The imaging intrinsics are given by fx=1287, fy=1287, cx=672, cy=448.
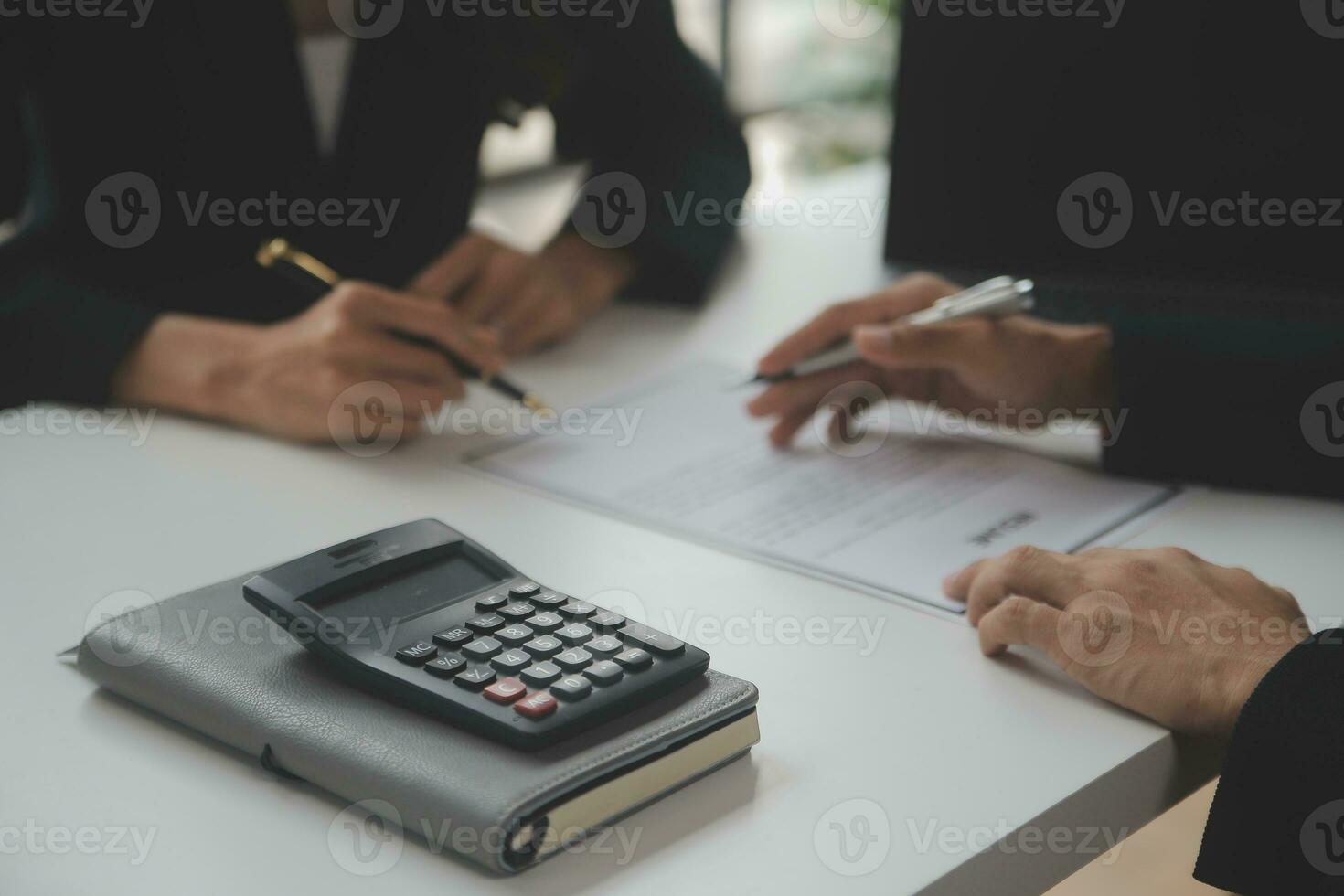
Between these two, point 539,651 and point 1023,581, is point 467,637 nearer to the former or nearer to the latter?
point 539,651

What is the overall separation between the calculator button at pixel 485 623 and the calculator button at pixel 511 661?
3 centimetres

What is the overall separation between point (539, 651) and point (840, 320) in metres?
0.55

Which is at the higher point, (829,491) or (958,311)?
(958,311)

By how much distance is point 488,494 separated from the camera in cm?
93

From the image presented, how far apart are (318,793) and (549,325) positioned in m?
0.72

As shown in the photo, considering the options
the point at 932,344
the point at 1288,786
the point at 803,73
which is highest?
the point at 803,73

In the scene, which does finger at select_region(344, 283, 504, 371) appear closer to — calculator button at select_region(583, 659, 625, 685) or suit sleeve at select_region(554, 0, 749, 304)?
suit sleeve at select_region(554, 0, 749, 304)

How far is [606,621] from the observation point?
0.63 metres

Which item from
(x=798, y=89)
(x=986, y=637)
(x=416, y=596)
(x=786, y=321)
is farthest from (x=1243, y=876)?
(x=798, y=89)

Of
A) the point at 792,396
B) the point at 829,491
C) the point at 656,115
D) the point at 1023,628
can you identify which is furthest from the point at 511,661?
the point at 656,115

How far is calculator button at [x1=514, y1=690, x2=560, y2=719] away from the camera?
545mm

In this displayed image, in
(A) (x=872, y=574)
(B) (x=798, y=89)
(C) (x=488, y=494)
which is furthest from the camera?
(B) (x=798, y=89)

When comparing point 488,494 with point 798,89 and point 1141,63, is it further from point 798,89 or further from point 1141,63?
point 798,89

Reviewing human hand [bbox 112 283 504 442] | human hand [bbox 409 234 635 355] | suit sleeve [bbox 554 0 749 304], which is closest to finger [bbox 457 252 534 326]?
human hand [bbox 409 234 635 355]
